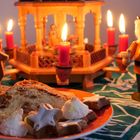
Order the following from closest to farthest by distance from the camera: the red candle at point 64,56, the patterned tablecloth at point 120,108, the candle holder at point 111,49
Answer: the patterned tablecloth at point 120,108, the red candle at point 64,56, the candle holder at point 111,49

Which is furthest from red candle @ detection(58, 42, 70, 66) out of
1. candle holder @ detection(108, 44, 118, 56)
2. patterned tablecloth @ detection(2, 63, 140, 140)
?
candle holder @ detection(108, 44, 118, 56)

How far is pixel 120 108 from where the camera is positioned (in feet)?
2.49

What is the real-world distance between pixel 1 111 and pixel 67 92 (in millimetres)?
174

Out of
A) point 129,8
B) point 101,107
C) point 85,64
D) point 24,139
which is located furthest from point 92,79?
point 129,8

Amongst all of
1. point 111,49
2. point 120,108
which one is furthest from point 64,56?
point 111,49

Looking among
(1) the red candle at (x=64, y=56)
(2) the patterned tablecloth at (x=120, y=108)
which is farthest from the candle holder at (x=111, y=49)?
(1) the red candle at (x=64, y=56)

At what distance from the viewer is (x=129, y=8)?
1.40 m

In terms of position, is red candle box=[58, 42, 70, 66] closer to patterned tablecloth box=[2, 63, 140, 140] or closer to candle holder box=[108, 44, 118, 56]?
patterned tablecloth box=[2, 63, 140, 140]

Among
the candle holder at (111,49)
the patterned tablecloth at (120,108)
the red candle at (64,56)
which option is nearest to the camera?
the patterned tablecloth at (120,108)

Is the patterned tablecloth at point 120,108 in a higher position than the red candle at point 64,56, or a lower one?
lower

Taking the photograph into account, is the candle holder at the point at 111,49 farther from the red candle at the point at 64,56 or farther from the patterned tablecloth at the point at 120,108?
the red candle at the point at 64,56

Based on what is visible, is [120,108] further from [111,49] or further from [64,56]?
[111,49]

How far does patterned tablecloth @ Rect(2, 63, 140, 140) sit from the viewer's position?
62 cm

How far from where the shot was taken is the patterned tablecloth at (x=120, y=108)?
62 centimetres
